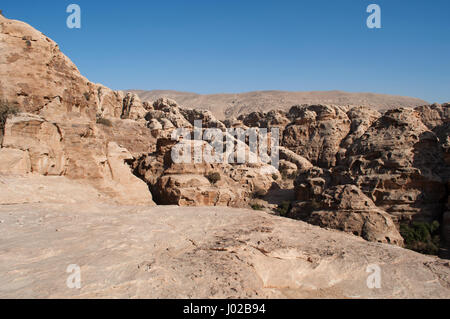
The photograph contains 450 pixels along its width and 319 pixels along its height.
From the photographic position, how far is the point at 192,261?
11.9 ft

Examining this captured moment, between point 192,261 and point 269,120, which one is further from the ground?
point 269,120

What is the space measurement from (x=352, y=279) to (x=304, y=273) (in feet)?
1.94

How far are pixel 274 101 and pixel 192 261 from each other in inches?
3511

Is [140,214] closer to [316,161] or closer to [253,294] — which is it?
[253,294]

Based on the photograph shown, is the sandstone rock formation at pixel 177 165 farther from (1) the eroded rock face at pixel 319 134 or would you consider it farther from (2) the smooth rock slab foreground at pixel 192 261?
(1) the eroded rock face at pixel 319 134

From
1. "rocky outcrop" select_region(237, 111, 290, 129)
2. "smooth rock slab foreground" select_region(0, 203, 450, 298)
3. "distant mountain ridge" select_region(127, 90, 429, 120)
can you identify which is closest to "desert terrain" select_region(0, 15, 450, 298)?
"smooth rock slab foreground" select_region(0, 203, 450, 298)

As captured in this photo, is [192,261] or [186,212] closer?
[192,261]

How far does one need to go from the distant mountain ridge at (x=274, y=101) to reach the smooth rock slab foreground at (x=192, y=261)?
7243 centimetres

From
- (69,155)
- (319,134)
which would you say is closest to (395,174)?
(69,155)

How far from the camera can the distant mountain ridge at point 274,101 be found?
8247 centimetres

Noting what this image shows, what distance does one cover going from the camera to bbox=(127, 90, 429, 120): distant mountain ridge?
271ft

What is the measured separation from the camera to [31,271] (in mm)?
3041

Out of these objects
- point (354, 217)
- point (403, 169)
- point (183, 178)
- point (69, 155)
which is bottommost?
point (354, 217)

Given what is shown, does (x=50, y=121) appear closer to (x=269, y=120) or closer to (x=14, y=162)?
(x=14, y=162)
